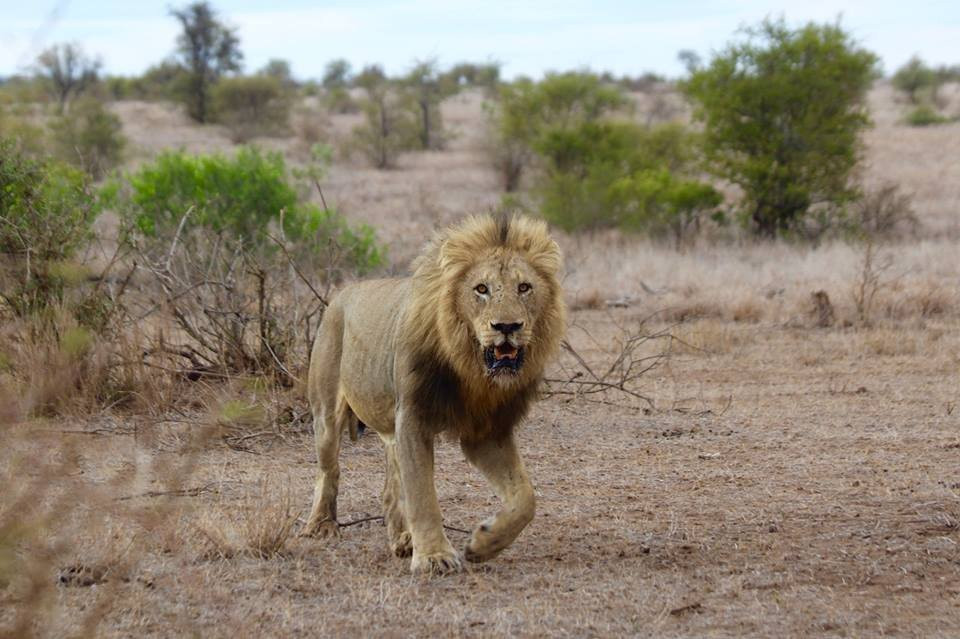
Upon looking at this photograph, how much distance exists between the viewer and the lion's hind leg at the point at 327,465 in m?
6.11

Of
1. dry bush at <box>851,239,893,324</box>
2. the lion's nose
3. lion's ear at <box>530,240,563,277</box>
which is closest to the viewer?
the lion's nose

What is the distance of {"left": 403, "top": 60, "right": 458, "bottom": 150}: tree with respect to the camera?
40.2 metres

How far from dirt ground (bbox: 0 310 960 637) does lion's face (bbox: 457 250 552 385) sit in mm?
916

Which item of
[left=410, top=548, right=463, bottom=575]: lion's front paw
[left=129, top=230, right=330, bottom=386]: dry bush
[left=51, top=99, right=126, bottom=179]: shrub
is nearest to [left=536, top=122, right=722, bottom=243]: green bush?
[left=51, top=99, right=126, bottom=179]: shrub

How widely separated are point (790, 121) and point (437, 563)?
19.1m

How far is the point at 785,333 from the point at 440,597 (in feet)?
28.8

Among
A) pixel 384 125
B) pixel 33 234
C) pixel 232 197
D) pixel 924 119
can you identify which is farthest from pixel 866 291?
pixel 924 119

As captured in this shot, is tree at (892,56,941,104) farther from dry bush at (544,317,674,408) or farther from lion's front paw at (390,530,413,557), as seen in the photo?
lion's front paw at (390,530,413,557)

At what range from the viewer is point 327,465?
6238mm

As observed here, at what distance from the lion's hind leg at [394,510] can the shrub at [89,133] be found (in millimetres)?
25660

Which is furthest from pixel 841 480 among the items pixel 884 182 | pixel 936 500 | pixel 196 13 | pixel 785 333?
pixel 196 13

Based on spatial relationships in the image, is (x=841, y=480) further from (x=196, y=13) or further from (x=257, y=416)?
(x=196, y=13)

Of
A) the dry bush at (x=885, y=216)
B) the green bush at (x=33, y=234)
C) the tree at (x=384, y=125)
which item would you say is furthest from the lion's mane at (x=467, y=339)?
the tree at (x=384, y=125)

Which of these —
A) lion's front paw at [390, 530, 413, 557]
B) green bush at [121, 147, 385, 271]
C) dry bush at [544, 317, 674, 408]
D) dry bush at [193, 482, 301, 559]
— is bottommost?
dry bush at [544, 317, 674, 408]
